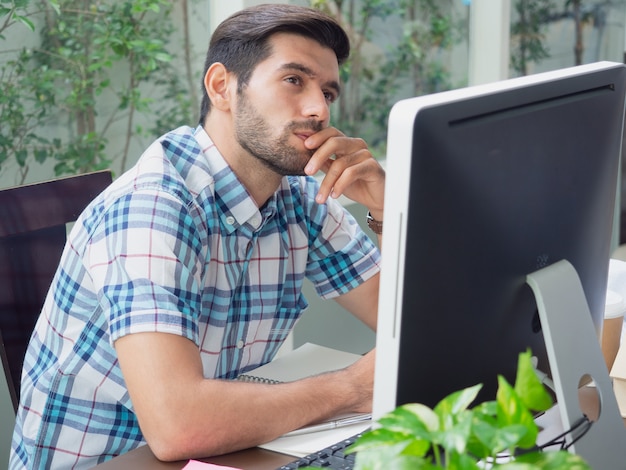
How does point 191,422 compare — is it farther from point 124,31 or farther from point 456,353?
point 124,31

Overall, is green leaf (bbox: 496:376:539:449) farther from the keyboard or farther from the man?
the man

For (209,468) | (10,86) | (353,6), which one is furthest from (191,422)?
(353,6)

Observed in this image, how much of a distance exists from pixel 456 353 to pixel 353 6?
2.54 m

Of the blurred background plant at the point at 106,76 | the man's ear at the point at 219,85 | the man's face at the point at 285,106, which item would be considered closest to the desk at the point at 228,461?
the man's face at the point at 285,106

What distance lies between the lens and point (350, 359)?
5.14 ft

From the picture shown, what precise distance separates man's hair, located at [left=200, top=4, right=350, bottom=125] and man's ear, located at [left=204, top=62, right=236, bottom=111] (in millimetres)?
14

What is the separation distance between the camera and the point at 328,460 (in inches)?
45.8

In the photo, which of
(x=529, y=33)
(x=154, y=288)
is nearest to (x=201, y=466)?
(x=154, y=288)

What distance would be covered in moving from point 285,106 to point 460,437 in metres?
1.06

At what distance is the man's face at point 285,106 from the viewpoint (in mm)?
1582

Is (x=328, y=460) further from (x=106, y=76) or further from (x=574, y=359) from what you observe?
(x=106, y=76)

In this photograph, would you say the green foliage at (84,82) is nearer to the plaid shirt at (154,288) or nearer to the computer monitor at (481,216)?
the plaid shirt at (154,288)

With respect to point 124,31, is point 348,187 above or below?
below

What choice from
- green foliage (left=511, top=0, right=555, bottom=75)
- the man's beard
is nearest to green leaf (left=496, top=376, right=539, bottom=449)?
the man's beard
